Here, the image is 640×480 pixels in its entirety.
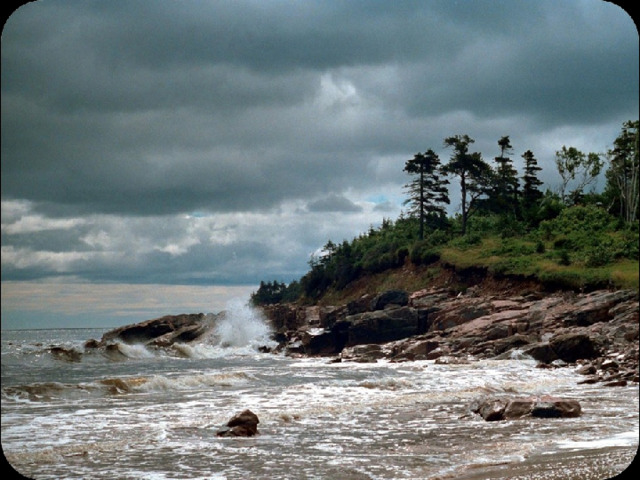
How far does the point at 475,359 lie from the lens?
24922 millimetres

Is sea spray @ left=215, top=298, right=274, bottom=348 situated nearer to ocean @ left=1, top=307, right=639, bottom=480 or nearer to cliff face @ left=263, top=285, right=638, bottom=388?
cliff face @ left=263, top=285, right=638, bottom=388

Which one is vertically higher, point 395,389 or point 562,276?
point 562,276

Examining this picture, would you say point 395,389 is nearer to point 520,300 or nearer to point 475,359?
point 475,359

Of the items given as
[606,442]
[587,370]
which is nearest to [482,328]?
[587,370]

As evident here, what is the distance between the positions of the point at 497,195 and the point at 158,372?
1212 inches

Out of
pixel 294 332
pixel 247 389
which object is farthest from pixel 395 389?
pixel 294 332

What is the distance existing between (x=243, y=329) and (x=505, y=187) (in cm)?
Result: 2036

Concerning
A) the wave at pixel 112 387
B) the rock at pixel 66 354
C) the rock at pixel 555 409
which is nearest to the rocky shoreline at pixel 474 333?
the rock at pixel 555 409

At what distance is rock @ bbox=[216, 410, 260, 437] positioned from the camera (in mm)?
10164

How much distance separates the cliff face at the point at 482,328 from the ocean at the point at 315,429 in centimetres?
176

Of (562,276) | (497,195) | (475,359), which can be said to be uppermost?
(497,195)

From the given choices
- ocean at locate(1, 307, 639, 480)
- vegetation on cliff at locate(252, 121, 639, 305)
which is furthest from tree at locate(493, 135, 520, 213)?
ocean at locate(1, 307, 639, 480)

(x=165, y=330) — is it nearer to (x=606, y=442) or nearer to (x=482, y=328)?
(x=482, y=328)

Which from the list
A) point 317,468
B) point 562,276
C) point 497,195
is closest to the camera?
point 317,468
